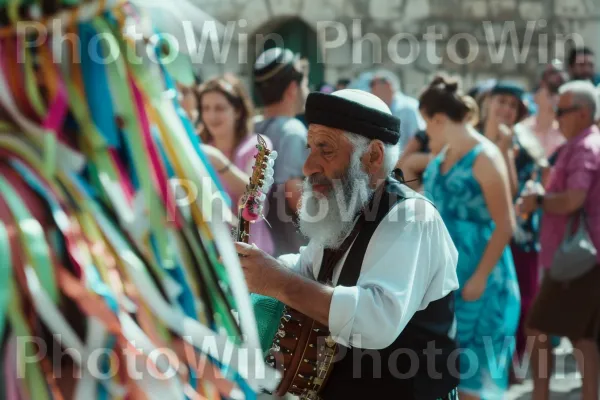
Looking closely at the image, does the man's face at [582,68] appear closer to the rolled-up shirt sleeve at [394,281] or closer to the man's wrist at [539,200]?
the man's wrist at [539,200]

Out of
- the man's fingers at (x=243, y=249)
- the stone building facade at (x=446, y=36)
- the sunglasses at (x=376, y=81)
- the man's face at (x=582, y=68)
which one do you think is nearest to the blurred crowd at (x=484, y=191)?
the sunglasses at (x=376, y=81)

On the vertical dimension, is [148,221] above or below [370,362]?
above

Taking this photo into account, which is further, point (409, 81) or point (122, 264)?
point (409, 81)

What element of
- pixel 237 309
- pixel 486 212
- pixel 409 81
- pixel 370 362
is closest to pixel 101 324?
pixel 237 309

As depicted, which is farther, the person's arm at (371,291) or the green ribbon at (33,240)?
the person's arm at (371,291)

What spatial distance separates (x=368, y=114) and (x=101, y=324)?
5.03ft

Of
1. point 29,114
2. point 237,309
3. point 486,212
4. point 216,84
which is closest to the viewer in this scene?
point 29,114

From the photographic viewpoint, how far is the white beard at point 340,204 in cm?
243

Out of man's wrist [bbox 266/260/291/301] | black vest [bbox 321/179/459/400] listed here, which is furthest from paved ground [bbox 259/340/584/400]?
man's wrist [bbox 266/260/291/301]

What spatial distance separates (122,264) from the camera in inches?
41.6

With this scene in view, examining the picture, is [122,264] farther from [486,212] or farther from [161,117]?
[486,212]

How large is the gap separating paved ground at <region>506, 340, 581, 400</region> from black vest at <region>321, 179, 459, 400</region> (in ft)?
10.6

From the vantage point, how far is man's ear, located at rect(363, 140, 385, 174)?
248 centimetres

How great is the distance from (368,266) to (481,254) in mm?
2208
